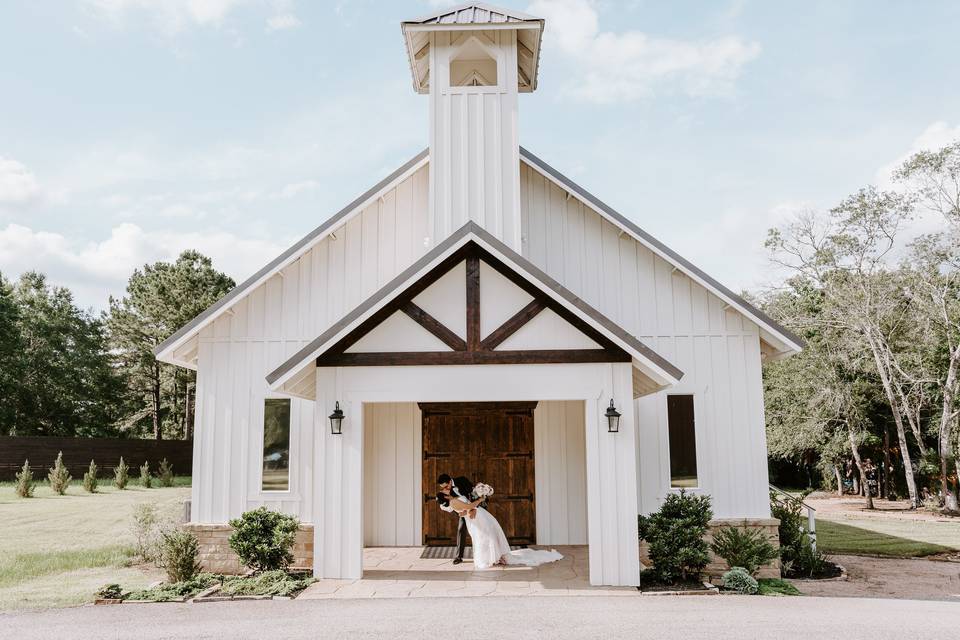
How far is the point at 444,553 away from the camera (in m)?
11.6

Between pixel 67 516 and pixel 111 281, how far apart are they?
34.7 meters

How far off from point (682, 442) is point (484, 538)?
3.73m

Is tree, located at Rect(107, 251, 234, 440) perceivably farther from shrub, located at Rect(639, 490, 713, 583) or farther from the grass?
the grass

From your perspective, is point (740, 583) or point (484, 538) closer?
point (740, 583)

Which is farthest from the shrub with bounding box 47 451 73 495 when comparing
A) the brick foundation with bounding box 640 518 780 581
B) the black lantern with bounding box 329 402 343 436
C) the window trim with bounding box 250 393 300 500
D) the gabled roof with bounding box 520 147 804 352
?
the brick foundation with bounding box 640 518 780 581

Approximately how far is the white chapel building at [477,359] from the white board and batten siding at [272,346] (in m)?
0.03

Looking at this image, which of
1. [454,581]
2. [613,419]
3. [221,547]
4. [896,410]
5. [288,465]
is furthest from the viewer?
[896,410]

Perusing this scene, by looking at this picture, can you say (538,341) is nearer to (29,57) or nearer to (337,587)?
(337,587)

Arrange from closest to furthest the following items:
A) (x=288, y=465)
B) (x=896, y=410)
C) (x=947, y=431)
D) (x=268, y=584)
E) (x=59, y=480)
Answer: (x=268, y=584)
(x=288, y=465)
(x=947, y=431)
(x=59, y=480)
(x=896, y=410)

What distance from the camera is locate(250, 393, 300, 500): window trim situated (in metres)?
11.4

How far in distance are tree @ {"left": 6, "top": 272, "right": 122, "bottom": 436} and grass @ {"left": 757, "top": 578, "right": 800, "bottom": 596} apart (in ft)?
133

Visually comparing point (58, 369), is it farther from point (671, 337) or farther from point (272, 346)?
point (671, 337)

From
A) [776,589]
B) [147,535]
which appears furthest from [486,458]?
[147,535]

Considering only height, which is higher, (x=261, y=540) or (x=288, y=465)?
(x=288, y=465)
